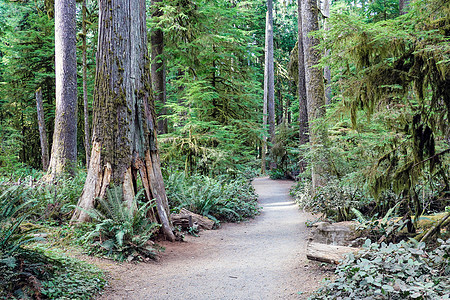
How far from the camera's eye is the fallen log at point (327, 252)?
4512 millimetres

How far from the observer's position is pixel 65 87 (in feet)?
33.6

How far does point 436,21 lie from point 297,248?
14.9ft

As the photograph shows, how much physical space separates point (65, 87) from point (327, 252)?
940 cm

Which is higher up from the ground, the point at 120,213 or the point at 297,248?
the point at 120,213

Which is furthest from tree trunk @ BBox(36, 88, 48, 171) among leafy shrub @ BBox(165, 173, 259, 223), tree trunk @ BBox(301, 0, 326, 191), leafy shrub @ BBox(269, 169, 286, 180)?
leafy shrub @ BBox(269, 169, 286, 180)

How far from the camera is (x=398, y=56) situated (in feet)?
14.0

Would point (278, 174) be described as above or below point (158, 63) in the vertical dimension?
below

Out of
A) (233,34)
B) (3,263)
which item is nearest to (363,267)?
(3,263)

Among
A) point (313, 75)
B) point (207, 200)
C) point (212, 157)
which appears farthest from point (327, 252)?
point (212, 157)

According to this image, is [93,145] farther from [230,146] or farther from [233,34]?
[233,34]

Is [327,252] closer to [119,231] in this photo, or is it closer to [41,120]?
[119,231]

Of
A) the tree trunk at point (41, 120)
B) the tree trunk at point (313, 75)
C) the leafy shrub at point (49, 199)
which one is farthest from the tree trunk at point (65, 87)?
the tree trunk at point (313, 75)

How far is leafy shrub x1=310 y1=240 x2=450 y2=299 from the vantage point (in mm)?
2922

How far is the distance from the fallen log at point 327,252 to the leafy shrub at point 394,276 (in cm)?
89
